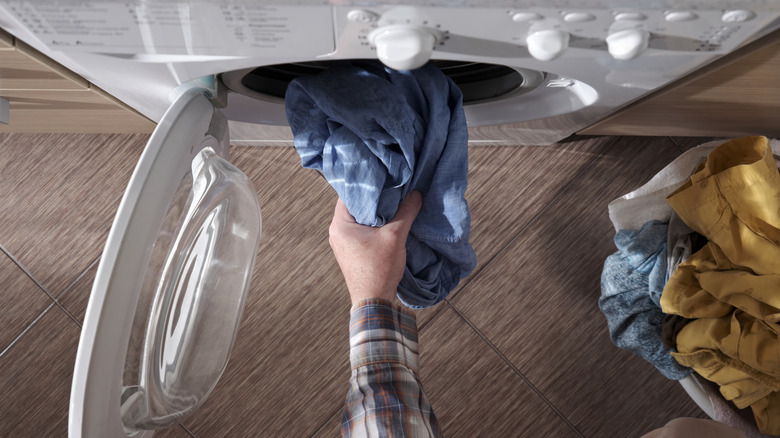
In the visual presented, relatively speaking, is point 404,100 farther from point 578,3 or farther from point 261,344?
point 261,344

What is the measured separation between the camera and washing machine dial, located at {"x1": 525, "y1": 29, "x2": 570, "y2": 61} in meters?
0.55

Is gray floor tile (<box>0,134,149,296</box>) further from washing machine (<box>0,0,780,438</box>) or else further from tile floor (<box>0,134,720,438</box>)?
washing machine (<box>0,0,780,438</box>)

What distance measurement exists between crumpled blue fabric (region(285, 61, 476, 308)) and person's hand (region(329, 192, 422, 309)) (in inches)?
0.6

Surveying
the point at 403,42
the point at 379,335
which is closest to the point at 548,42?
the point at 403,42

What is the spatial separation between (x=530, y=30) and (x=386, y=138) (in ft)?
0.81

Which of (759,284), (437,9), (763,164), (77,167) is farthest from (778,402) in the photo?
(77,167)

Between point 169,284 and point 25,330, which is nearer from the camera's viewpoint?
point 169,284

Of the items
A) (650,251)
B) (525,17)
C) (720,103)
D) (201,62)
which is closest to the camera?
(525,17)

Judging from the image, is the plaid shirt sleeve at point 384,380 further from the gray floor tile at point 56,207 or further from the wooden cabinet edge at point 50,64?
the gray floor tile at point 56,207

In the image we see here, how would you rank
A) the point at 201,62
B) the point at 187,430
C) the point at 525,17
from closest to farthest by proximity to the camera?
1. the point at 525,17
2. the point at 201,62
3. the point at 187,430

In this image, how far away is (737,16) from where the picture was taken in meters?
0.54

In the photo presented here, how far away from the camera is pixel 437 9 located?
0.53 m

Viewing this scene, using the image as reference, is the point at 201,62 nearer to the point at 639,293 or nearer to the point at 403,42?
the point at 403,42

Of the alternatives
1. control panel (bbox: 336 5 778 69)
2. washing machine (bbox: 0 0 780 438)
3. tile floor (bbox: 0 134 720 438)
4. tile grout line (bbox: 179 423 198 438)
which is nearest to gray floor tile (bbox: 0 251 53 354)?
tile floor (bbox: 0 134 720 438)
